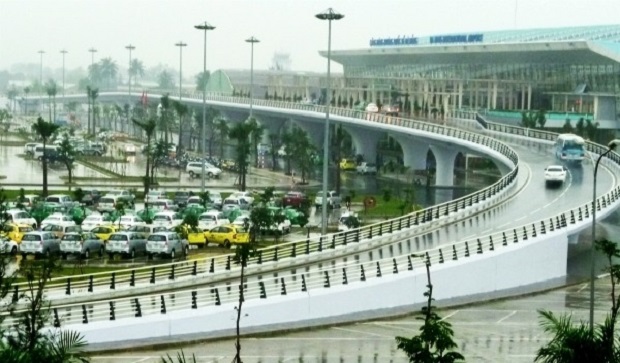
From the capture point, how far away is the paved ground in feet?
83.5

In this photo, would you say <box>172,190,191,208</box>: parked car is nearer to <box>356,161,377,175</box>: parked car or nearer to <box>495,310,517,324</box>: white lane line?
<box>495,310,517,324</box>: white lane line

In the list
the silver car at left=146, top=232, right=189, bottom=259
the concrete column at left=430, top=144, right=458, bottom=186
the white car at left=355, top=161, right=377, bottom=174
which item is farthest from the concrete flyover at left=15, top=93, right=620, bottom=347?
the white car at left=355, top=161, right=377, bottom=174

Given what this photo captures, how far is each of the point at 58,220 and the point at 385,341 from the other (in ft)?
75.0

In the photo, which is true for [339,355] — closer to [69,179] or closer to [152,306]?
[152,306]

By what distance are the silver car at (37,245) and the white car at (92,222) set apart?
561 cm

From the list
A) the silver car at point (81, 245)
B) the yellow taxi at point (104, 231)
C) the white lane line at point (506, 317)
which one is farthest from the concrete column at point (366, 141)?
the white lane line at point (506, 317)

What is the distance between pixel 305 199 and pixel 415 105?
67360mm

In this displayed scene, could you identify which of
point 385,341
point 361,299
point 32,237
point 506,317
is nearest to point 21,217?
point 32,237

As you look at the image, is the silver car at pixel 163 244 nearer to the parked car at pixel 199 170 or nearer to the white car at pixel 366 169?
the parked car at pixel 199 170

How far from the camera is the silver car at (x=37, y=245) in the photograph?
129 feet

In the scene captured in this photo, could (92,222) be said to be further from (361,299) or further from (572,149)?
(572,149)

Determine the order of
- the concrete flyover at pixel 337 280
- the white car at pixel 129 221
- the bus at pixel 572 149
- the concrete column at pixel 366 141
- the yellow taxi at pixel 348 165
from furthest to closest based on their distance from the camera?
1. the concrete column at pixel 366 141
2. the yellow taxi at pixel 348 165
3. the bus at pixel 572 149
4. the white car at pixel 129 221
5. the concrete flyover at pixel 337 280

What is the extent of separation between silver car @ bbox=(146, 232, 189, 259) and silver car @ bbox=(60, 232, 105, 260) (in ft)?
5.49

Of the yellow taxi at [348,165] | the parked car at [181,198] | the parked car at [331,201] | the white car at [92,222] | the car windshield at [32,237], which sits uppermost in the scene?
the car windshield at [32,237]
